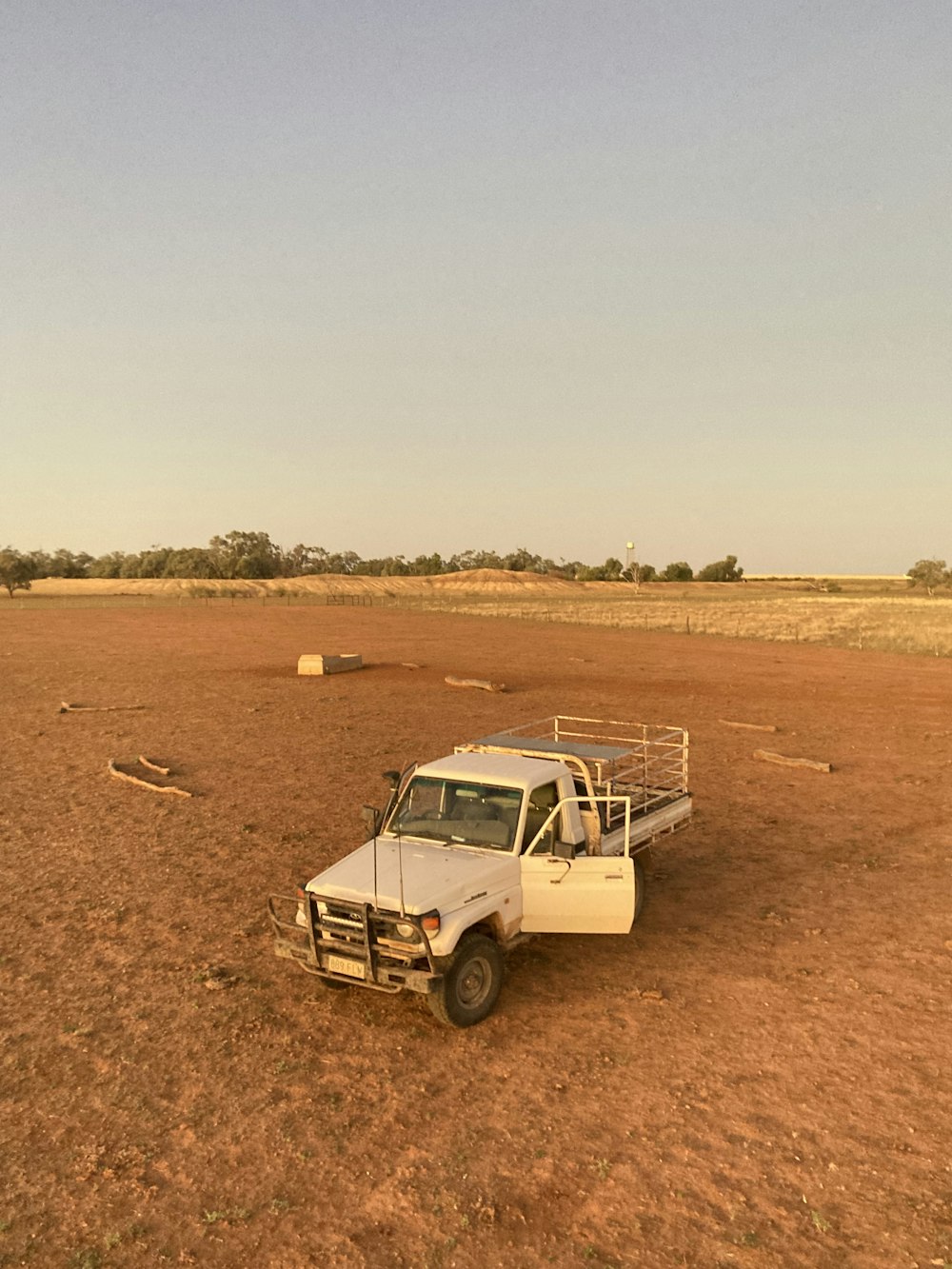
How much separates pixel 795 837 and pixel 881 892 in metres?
2.30

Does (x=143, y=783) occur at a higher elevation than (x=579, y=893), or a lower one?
lower

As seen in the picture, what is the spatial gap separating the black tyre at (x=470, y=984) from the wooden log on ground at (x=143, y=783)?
30.0 feet

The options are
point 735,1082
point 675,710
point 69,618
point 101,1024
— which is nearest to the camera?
point 735,1082

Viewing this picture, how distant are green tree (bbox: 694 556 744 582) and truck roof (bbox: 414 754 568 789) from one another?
182m

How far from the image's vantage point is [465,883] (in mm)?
7145

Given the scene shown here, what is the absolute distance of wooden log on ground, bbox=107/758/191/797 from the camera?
1523 cm

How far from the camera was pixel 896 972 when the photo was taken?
865 cm

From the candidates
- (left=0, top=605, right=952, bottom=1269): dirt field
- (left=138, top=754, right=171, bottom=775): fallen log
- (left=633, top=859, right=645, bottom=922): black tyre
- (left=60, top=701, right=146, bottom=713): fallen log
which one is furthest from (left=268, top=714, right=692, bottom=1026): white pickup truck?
(left=60, top=701, right=146, bottom=713): fallen log

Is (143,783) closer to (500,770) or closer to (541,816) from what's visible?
(500,770)

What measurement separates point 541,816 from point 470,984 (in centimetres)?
163

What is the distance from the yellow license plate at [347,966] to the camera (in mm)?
7020

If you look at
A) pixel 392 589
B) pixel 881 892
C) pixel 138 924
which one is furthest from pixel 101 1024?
pixel 392 589

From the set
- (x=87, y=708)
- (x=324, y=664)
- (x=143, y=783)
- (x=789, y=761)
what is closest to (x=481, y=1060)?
(x=143, y=783)

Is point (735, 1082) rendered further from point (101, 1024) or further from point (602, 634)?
point (602, 634)
